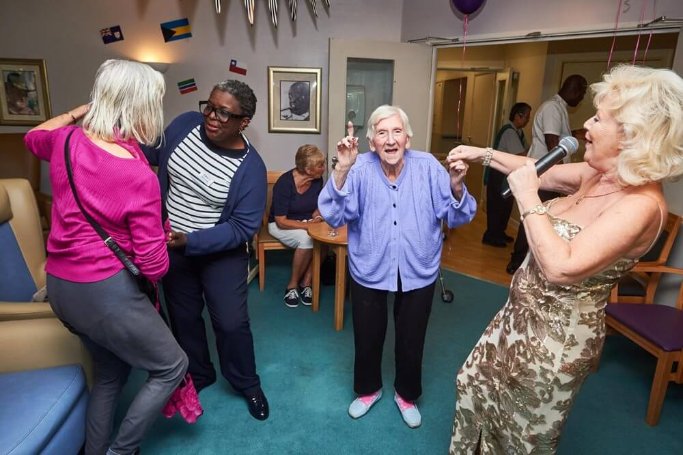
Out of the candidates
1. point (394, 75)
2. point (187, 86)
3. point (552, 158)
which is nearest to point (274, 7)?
point (187, 86)

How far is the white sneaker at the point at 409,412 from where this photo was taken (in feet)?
6.47

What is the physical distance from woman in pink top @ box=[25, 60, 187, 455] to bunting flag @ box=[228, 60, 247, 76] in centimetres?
293

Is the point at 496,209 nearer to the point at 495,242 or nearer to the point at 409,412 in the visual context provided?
the point at 495,242

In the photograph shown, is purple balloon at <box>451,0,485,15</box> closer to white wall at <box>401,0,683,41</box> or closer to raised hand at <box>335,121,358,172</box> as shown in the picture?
white wall at <box>401,0,683,41</box>

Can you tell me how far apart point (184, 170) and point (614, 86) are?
1.44 m

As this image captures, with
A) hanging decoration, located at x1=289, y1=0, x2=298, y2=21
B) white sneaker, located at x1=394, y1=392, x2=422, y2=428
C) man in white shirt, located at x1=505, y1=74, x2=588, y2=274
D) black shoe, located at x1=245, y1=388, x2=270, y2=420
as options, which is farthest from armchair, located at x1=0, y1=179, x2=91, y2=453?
man in white shirt, located at x1=505, y1=74, x2=588, y2=274

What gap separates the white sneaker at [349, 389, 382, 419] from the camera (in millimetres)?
2031

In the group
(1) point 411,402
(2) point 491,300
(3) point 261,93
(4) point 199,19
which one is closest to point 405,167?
(1) point 411,402

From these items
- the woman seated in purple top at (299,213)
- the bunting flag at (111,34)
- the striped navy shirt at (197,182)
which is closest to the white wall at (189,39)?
the bunting flag at (111,34)

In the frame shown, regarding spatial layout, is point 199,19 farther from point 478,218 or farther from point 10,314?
point 478,218

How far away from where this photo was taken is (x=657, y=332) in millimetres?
2043

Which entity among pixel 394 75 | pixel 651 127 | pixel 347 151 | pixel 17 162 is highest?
pixel 394 75

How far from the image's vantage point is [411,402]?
2.04 m

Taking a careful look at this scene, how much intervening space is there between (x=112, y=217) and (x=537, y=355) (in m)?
1.25
